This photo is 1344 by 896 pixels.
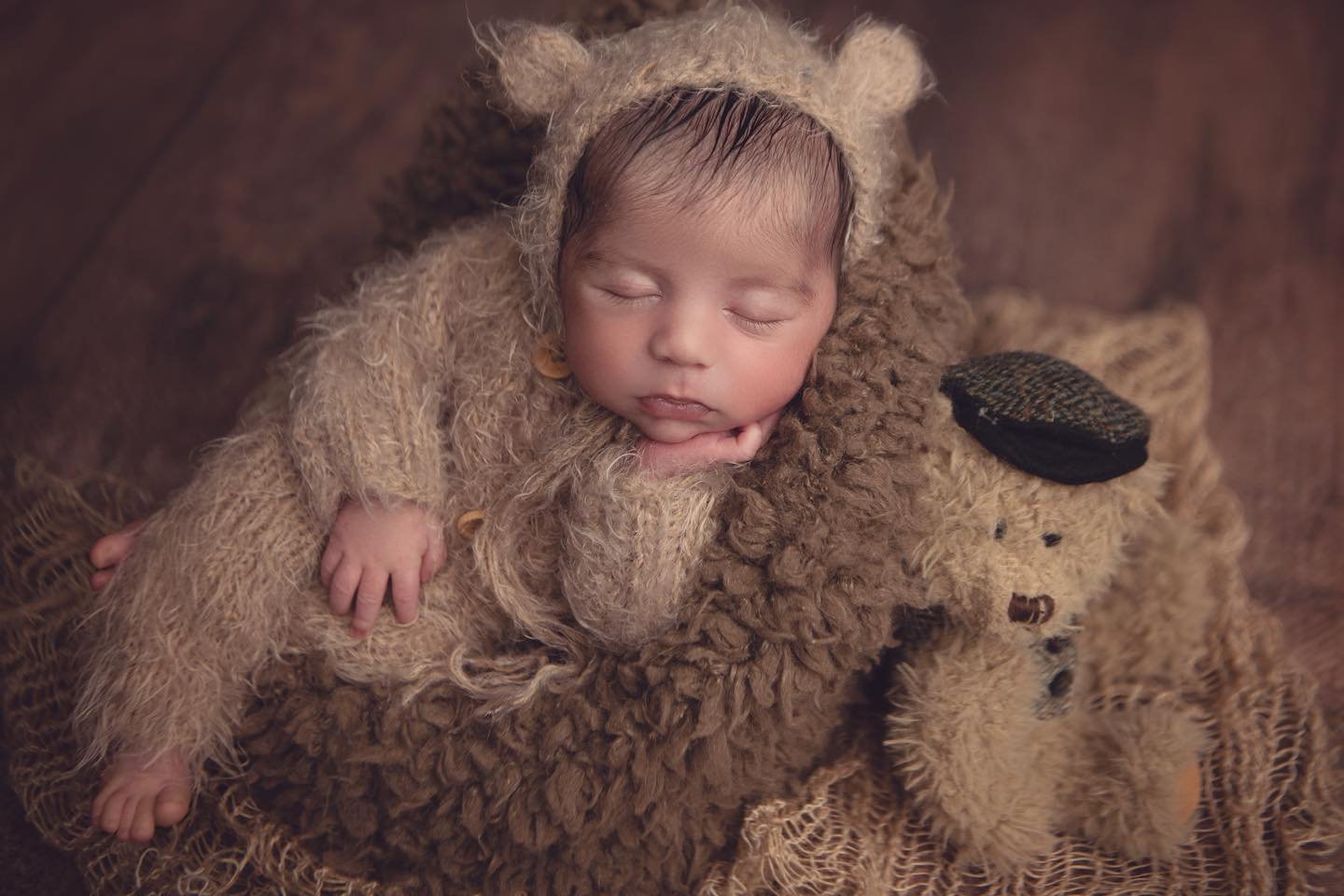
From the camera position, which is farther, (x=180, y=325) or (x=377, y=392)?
(x=180, y=325)

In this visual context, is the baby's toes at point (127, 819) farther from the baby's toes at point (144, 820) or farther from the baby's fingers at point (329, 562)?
the baby's fingers at point (329, 562)

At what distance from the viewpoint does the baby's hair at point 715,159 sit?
2.96 ft

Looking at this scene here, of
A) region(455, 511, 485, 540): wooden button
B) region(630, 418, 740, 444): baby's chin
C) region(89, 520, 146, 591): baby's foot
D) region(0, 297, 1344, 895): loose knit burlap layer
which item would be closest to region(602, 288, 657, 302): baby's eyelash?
region(630, 418, 740, 444): baby's chin

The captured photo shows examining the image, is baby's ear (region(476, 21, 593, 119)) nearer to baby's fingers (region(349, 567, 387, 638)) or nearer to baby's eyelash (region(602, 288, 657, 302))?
baby's eyelash (region(602, 288, 657, 302))

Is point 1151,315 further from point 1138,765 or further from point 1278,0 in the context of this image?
point 1278,0

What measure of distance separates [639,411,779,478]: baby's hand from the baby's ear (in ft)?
1.05

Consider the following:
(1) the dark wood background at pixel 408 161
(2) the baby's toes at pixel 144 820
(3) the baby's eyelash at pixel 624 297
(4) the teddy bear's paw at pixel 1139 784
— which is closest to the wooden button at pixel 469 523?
(3) the baby's eyelash at pixel 624 297

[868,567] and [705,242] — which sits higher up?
[705,242]

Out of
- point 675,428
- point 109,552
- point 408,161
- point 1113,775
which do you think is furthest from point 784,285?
point 408,161

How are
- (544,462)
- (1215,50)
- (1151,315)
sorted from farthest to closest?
(1215,50), (1151,315), (544,462)

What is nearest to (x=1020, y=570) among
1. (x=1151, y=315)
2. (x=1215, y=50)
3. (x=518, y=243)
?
(x=518, y=243)

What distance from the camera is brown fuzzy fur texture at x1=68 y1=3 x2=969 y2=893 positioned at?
935mm

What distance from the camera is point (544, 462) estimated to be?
1012mm

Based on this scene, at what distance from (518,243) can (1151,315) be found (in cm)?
87
